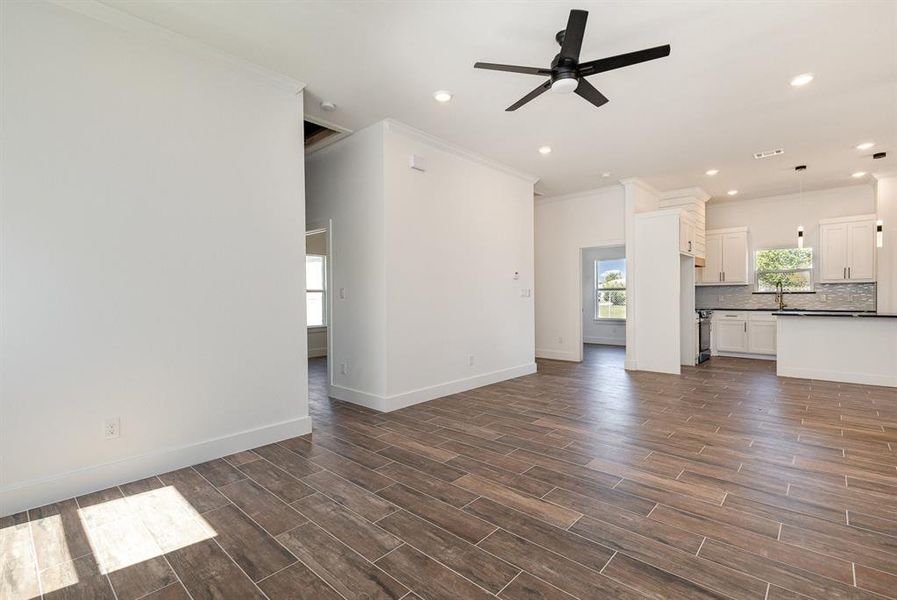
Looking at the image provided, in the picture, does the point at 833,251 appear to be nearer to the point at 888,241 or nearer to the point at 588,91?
the point at 888,241

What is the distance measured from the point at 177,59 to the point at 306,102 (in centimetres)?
112

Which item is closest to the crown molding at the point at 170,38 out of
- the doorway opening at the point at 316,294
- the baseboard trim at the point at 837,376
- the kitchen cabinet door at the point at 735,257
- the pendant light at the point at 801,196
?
the doorway opening at the point at 316,294

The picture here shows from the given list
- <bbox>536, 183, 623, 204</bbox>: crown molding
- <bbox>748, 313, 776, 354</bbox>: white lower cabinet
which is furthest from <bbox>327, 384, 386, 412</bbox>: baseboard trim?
<bbox>748, 313, 776, 354</bbox>: white lower cabinet

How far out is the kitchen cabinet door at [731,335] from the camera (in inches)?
305

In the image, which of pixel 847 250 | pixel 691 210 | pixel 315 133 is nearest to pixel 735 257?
pixel 847 250

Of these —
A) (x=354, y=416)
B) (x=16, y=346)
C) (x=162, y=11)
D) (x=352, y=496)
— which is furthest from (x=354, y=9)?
(x=354, y=416)

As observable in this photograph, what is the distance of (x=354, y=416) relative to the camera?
416 cm

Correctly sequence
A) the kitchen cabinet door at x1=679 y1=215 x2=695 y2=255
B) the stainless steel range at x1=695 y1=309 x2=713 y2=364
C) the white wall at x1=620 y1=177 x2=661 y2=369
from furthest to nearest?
1. the stainless steel range at x1=695 y1=309 x2=713 y2=364
2. the white wall at x1=620 y1=177 x2=661 y2=369
3. the kitchen cabinet door at x1=679 y1=215 x2=695 y2=255

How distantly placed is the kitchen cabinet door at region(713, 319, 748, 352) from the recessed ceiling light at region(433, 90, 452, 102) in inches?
275

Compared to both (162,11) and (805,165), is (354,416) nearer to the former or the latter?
(162,11)

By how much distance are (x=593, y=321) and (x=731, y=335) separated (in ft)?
9.97

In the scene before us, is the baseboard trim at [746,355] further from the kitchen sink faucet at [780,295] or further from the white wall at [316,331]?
the white wall at [316,331]

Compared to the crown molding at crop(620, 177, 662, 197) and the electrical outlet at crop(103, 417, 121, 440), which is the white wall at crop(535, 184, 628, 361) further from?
the electrical outlet at crop(103, 417, 121, 440)

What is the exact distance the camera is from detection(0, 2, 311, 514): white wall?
2371mm
